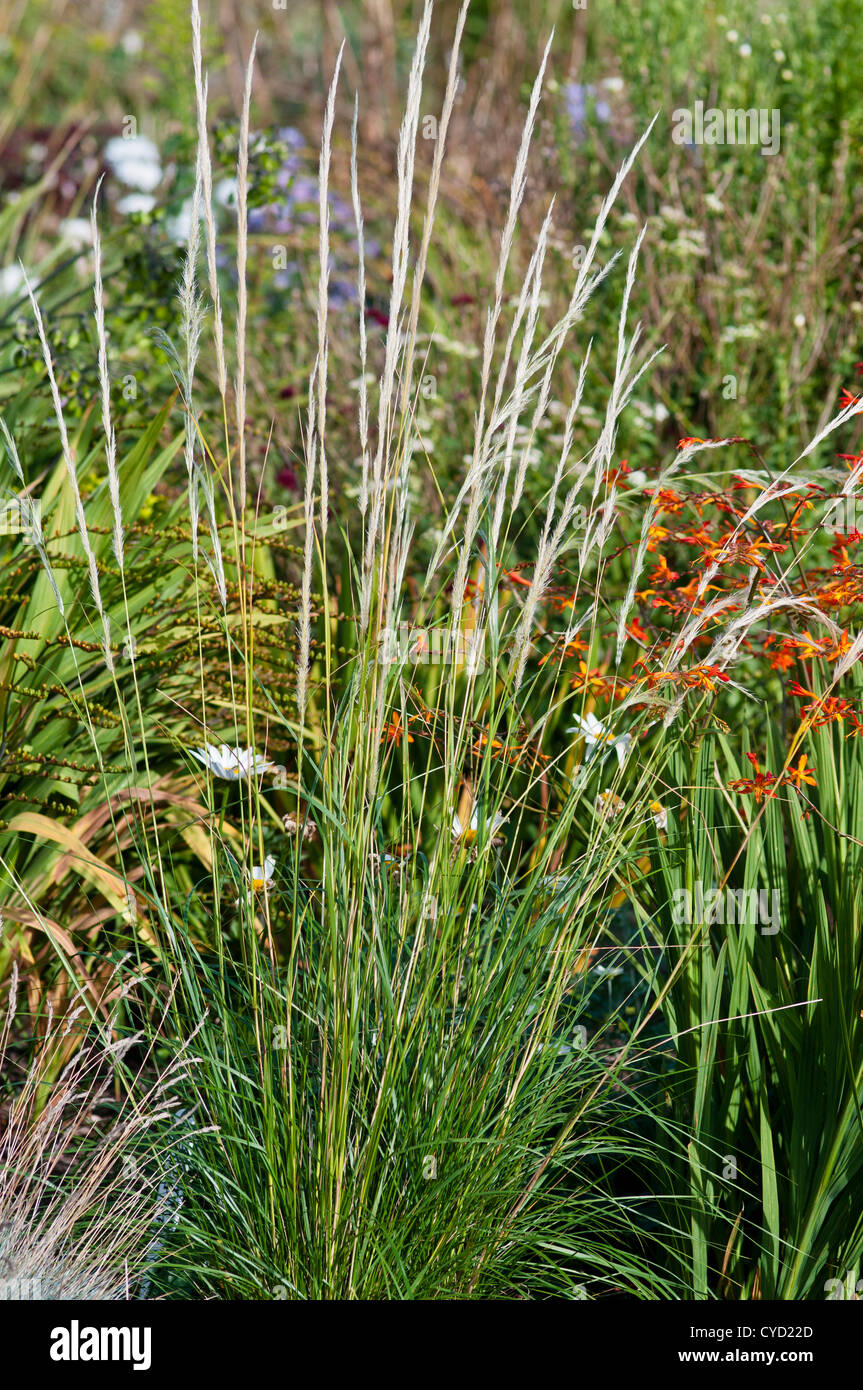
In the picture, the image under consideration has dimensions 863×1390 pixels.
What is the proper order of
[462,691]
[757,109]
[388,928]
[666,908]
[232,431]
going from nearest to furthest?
[388,928], [666,908], [462,691], [232,431], [757,109]

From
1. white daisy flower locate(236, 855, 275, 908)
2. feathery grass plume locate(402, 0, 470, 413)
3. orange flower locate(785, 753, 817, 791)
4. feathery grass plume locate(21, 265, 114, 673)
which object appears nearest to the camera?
feathery grass plume locate(402, 0, 470, 413)

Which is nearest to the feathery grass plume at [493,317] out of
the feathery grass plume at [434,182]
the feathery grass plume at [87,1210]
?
the feathery grass plume at [434,182]

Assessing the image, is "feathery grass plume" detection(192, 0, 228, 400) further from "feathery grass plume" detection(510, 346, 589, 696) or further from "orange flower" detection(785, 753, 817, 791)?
"orange flower" detection(785, 753, 817, 791)

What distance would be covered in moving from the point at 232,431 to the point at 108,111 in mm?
6431

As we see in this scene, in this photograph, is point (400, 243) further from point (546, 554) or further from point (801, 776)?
point (801, 776)

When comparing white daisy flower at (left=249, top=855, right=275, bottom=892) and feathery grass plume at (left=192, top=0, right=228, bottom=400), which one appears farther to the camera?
white daisy flower at (left=249, top=855, right=275, bottom=892)

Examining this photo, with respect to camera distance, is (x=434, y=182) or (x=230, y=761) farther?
(x=230, y=761)

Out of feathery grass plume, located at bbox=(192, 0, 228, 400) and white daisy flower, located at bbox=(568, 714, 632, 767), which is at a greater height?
feathery grass plume, located at bbox=(192, 0, 228, 400)

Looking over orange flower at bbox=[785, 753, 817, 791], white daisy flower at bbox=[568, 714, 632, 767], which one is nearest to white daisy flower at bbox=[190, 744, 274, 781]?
white daisy flower at bbox=[568, 714, 632, 767]

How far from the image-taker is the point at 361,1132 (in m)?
1.68

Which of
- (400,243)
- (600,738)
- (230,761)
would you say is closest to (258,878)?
(230,761)
